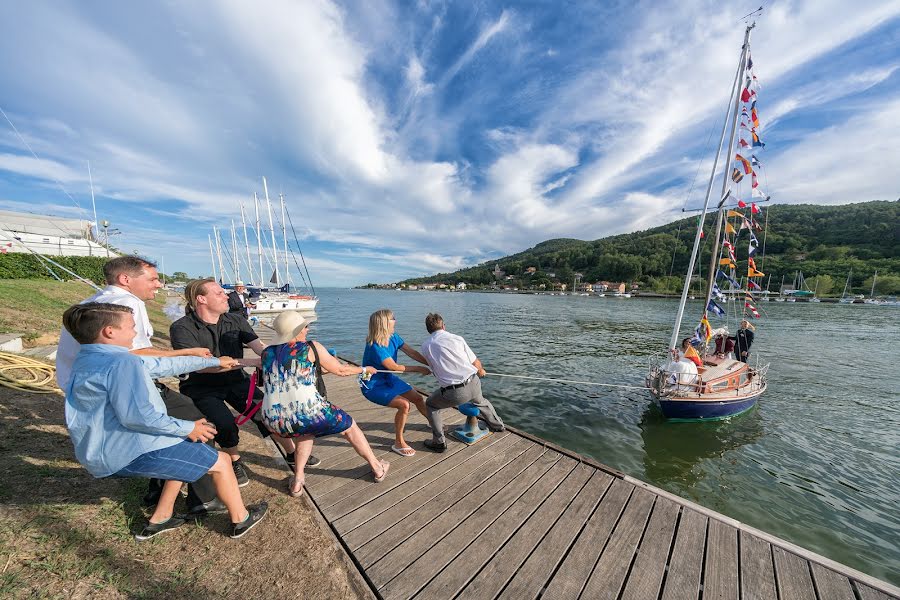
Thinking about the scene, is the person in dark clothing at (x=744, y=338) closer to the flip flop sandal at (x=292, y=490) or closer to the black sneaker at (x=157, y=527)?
the flip flop sandal at (x=292, y=490)

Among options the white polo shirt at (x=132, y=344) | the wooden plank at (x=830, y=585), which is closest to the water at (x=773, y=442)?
the wooden plank at (x=830, y=585)

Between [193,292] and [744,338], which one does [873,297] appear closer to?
[744,338]

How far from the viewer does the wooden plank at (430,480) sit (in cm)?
299

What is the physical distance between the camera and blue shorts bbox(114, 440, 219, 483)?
7.02ft

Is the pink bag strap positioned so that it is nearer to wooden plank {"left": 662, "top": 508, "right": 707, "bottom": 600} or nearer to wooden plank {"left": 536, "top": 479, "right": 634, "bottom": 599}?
wooden plank {"left": 536, "top": 479, "right": 634, "bottom": 599}

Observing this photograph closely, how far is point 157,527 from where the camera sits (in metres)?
2.51

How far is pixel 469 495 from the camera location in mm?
3391

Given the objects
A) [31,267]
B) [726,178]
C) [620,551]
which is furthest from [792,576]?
[31,267]

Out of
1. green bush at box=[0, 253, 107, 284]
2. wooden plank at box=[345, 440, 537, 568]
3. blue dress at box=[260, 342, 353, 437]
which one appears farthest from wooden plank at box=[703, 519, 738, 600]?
green bush at box=[0, 253, 107, 284]

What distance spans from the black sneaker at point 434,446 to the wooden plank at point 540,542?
1.48 meters

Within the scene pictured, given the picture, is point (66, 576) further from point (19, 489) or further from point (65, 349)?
point (65, 349)

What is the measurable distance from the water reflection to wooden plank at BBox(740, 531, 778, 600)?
Answer: 3.13m

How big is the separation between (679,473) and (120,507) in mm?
8285

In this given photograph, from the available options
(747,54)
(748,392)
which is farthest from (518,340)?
(747,54)
